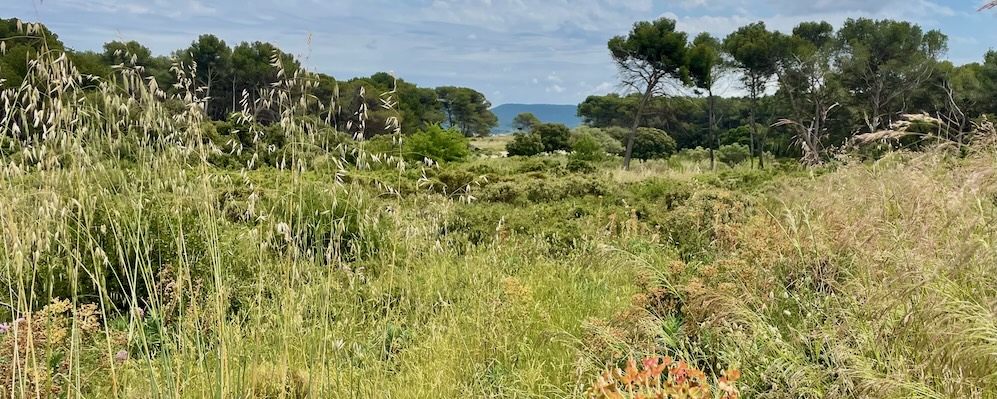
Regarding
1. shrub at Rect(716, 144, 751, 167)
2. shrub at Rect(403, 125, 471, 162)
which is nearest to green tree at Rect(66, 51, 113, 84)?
shrub at Rect(403, 125, 471, 162)

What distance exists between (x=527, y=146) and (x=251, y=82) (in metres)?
19.0

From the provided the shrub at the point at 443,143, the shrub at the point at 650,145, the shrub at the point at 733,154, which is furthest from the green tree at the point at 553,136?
the shrub at the point at 733,154

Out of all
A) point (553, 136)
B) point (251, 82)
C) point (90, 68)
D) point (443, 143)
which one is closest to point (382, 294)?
point (251, 82)

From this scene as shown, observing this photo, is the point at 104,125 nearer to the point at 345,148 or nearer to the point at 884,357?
the point at 345,148

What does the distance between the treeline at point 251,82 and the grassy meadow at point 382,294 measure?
98 mm

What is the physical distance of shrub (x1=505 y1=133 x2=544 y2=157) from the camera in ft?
74.5

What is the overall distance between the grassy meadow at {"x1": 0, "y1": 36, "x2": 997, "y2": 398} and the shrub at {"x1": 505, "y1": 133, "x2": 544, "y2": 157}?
18724 millimetres

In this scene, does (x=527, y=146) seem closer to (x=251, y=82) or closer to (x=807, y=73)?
(x=807, y=73)

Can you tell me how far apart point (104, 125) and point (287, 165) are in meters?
0.67

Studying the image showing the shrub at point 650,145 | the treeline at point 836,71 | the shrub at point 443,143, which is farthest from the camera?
the shrub at point 650,145

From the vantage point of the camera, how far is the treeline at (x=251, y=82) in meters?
2.08

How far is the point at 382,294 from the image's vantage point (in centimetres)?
276

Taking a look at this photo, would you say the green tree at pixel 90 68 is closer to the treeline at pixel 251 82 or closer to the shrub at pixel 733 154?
the treeline at pixel 251 82

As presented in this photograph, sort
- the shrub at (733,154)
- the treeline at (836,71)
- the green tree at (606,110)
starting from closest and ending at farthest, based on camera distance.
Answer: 1. the treeline at (836,71)
2. the shrub at (733,154)
3. the green tree at (606,110)
